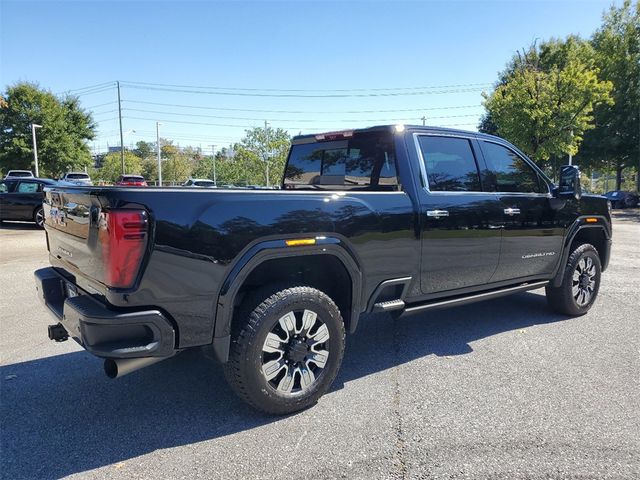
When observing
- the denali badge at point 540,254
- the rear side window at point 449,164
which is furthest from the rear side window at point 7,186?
the denali badge at point 540,254

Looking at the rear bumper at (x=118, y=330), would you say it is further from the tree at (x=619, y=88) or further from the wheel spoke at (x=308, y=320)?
the tree at (x=619, y=88)

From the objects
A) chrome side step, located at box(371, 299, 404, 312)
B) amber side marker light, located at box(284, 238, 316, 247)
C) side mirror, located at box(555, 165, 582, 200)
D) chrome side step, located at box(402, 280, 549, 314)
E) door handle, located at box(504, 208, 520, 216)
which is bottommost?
chrome side step, located at box(402, 280, 549, 314)

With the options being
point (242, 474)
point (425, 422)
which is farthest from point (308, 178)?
point (242, 474)

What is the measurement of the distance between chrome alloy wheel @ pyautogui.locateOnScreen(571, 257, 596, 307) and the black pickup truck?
0.61 meters

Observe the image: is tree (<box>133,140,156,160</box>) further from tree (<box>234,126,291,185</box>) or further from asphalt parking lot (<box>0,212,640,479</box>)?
asphalt parking lot (<box>0,212,640,479</box>)

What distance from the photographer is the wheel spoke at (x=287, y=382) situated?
10.3 ft

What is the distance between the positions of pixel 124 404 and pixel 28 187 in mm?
14737

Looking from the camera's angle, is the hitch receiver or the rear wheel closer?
the hitch receiver

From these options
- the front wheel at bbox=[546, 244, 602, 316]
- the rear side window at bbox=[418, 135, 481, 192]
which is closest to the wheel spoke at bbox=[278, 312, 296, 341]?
the rear side window at bbox=[418, 135, 481, 192]

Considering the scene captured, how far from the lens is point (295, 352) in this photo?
3178 millimetres

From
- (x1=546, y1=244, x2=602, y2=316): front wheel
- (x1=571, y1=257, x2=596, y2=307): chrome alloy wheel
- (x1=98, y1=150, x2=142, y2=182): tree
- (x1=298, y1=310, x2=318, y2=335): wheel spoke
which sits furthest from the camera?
(x1=98, y1=150, x2=142, y2=182): tree

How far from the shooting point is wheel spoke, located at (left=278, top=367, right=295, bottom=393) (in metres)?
3.14

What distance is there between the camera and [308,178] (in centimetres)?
481

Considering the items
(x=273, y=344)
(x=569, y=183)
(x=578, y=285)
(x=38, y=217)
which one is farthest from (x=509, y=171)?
(x=38, y=217)
